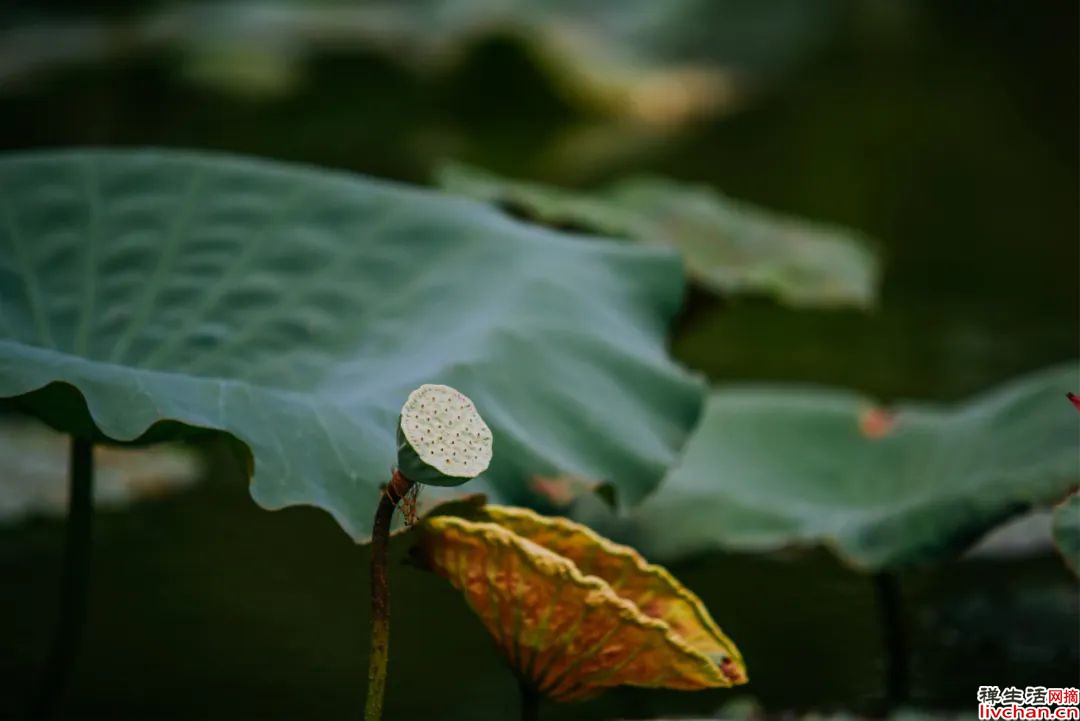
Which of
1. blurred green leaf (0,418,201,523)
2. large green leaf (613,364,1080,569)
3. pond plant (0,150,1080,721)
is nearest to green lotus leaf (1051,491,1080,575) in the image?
pond plant (0,150,1080,721)

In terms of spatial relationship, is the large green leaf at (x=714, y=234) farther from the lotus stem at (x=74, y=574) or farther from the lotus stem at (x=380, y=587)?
the lotus stem at (x=380, y=587)

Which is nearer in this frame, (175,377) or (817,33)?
(175,377)

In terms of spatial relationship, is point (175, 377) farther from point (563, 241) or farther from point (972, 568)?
point (972, 568)

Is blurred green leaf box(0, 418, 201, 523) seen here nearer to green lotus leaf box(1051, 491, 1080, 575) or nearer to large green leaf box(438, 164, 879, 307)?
large green leaf box(438, 164, 879, 307)

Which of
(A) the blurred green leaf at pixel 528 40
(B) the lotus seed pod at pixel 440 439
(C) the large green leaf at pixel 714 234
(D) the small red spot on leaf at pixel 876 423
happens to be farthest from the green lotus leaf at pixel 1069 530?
(A) the blurred green leaf at pixel 528 40

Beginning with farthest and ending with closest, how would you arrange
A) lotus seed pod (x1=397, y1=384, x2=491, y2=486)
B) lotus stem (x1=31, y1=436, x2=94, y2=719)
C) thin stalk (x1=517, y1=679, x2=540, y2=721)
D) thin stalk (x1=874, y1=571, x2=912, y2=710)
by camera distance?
thin stalk (x1=874, y1=571, x2=912, y2=710) → lotus stem (x1=31, y1=436, x2=94, y2=719) → thin stalk (x1=517, y1=679, x2=540, y2=721) → lotus seed pod (x1=397, y1=384, x2=491, y2=486)

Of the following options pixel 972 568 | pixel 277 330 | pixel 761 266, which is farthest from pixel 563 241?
pixel 972 568
